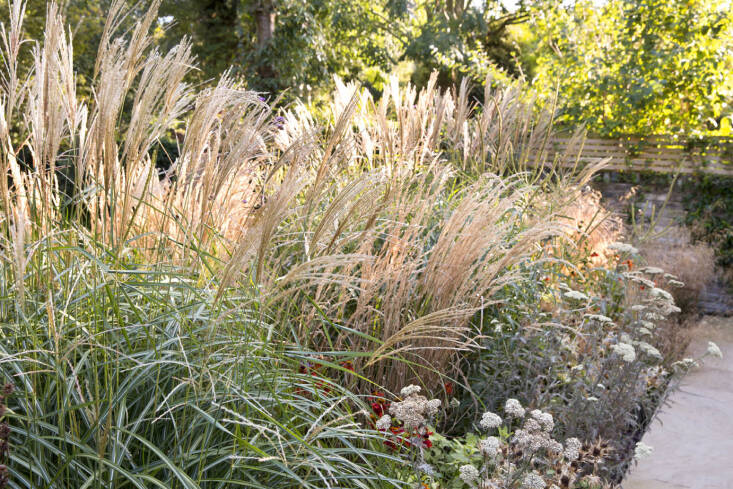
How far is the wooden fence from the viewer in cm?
682

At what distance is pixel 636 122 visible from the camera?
770 centimetres

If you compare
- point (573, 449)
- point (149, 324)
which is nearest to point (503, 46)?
point (573, 449)

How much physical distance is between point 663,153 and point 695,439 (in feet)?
16.6

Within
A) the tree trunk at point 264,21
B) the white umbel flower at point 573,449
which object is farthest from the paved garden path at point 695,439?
the tree trunk at point 264,21

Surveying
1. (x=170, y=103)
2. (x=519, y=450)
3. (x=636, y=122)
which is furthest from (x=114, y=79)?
(x=636, y=122)

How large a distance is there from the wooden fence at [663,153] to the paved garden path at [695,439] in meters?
3.31

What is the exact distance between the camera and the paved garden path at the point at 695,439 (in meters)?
2.65

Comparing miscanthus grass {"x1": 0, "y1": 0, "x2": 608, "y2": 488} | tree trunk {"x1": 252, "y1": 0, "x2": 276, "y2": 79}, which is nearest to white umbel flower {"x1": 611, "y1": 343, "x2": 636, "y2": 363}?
miscanthus grass {"x1": 0, "y1": 0, "x2": 608, "y2": 488}

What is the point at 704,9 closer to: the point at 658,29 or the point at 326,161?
the point at 658,29

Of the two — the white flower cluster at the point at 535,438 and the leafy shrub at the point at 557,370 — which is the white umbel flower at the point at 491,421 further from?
the leafy shrub at the point at 557,370

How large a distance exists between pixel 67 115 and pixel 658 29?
7.68 metres

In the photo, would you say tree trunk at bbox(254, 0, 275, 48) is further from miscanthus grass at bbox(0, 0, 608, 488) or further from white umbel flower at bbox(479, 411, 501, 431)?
white umbel flower at bbox(479, 411, 501, 431)

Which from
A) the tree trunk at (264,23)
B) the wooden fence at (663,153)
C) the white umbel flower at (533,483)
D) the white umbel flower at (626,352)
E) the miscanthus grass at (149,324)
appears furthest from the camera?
the tree trunk at (264,23)

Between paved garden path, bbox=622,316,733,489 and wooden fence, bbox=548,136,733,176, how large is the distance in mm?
3313
